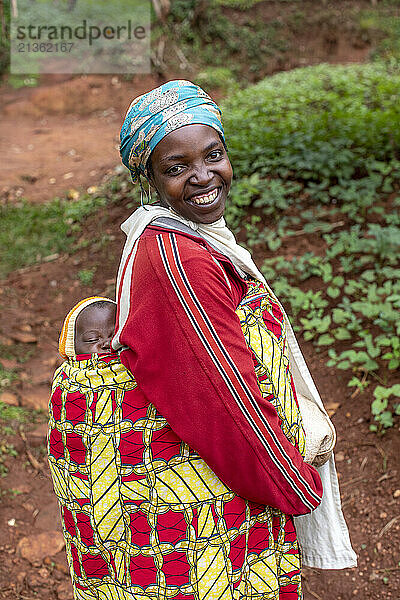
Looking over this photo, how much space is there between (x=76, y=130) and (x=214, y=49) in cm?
411

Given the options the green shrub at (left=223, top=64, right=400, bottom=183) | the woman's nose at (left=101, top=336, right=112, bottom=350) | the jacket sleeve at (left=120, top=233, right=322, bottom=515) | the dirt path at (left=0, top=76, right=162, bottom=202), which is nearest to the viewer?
the jacket sleeve at (left=120, top=233, right=322, bottom=515)

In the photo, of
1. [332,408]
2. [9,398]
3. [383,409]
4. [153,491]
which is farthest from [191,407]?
[9,398]

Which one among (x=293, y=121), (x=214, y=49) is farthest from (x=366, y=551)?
(x=214, y=49)

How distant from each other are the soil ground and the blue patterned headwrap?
85.4 inches

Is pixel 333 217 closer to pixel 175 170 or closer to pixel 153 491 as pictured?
pixel 175 170

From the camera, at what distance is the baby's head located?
1817mm

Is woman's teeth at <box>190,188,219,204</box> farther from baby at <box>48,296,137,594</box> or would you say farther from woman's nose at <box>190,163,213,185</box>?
baby at <box>48,296,137,594</box>

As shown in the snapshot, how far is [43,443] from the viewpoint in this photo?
3791 millimetres

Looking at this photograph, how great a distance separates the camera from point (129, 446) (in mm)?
1561

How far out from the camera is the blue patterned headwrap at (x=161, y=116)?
61.8 inches

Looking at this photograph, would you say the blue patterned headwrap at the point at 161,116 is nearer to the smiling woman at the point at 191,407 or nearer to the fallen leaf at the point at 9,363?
the smiling woman at the point at 191,407

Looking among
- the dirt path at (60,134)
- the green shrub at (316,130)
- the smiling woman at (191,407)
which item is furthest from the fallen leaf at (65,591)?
the dirt path at (60,134)

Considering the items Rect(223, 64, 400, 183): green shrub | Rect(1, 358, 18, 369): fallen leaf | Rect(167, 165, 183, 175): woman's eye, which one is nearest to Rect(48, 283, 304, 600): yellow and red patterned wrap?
Rect(167, 165, 183, 175): woman's eye

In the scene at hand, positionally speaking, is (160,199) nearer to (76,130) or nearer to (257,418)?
(257,418)
